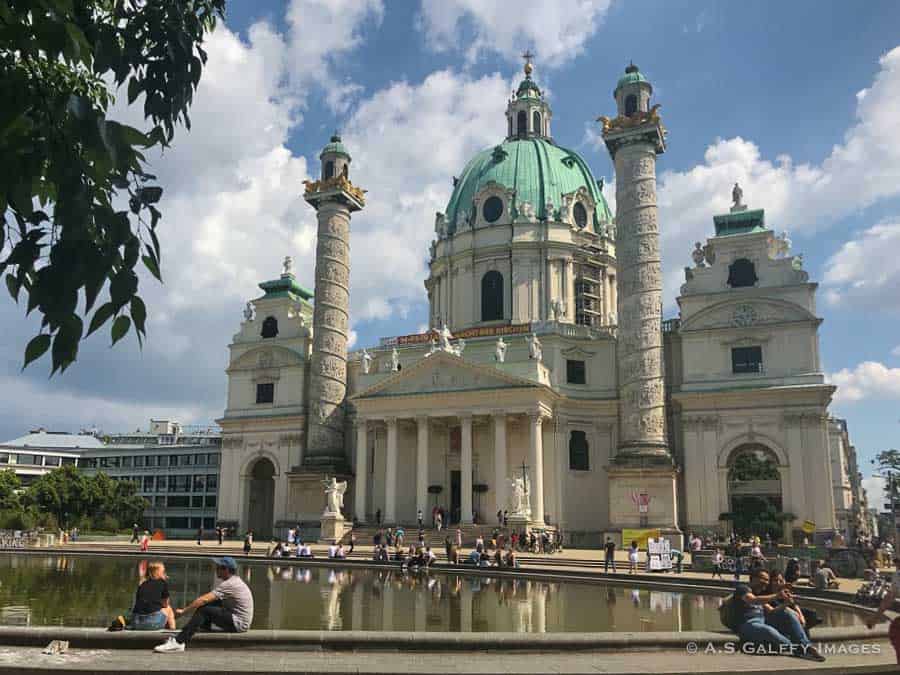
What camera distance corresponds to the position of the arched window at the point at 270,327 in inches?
2446

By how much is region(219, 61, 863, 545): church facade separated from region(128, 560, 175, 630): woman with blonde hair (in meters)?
35.8

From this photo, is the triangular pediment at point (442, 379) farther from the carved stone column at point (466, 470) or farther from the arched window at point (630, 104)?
the arched window at point (630, 104)

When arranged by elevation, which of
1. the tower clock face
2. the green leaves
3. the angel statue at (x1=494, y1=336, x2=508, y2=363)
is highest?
the tower clock face

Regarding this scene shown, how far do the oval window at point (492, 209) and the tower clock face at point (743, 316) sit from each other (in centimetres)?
2045

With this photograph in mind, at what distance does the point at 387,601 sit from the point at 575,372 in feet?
119

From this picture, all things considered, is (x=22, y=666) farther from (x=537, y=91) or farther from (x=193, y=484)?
(x=193, y=484)

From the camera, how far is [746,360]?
159 feet

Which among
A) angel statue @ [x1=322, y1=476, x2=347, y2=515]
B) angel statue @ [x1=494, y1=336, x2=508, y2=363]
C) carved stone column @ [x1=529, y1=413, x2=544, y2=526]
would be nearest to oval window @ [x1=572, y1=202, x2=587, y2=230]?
angel statue @ [x1=494, y1=336, x2=508, y2=363]

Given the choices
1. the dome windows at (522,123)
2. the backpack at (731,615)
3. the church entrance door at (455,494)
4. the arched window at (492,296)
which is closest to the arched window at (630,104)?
the arched window at (492,296)

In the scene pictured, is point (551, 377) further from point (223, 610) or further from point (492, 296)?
point (223, 610)

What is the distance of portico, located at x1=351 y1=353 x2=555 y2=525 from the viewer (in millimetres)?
48562

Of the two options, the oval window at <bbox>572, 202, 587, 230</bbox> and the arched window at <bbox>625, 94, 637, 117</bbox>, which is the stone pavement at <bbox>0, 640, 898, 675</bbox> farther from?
the oval window at <bbox>572, 202, 587, 230</bbox>

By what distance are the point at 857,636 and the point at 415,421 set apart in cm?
4051

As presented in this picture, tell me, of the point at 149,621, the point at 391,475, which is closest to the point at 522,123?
the point at 391,475
